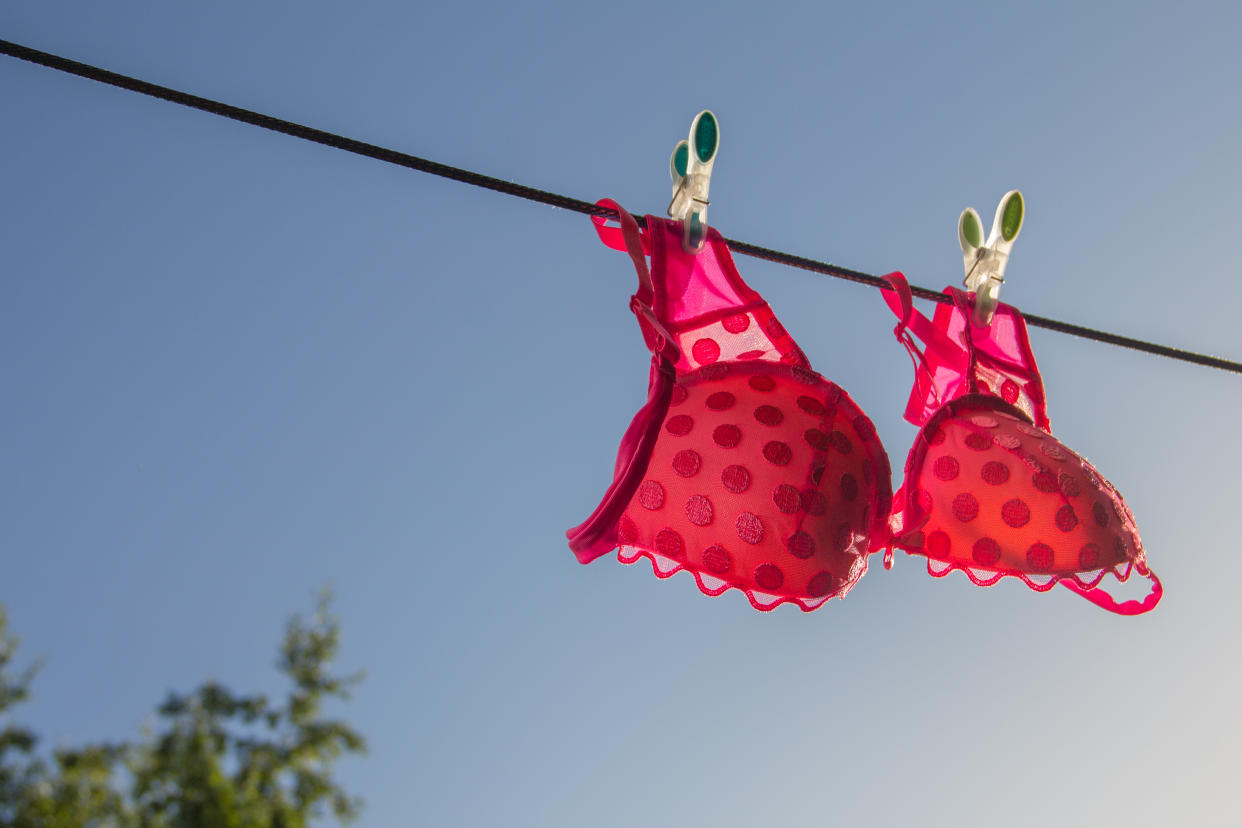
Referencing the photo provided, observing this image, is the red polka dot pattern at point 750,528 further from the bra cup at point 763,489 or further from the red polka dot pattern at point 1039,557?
the red polka dot pattern at point 1039,557

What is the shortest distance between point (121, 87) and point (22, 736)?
10.2 meters

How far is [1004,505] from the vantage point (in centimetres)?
177

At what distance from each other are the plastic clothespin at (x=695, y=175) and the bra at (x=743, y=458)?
0.03 meters

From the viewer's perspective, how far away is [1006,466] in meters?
1.77

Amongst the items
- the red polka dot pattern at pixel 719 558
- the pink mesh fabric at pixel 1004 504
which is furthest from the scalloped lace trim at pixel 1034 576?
the red polka dot pattern at pixel 719 558

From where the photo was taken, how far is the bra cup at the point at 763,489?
164 cm

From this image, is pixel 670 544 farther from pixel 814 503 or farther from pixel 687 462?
pixel 814 503

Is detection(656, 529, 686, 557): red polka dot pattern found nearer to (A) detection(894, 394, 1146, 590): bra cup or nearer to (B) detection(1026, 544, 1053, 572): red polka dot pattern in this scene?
(A) detection(894, 394, 1146, 590): bra cup

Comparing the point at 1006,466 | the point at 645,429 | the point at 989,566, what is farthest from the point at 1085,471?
the point at 645,429

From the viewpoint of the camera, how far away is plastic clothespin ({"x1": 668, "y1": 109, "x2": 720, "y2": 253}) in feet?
5.07

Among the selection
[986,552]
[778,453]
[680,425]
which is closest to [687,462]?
[680,425]

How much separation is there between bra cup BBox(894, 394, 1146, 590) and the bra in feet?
0.44

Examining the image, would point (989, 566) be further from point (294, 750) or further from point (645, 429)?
point (294, 750)

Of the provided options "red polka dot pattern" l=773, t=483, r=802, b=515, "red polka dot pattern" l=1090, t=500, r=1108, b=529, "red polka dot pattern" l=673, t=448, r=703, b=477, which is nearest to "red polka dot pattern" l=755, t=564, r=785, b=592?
"red polka dot pattern" l=773, t=483, r=802, b=515
